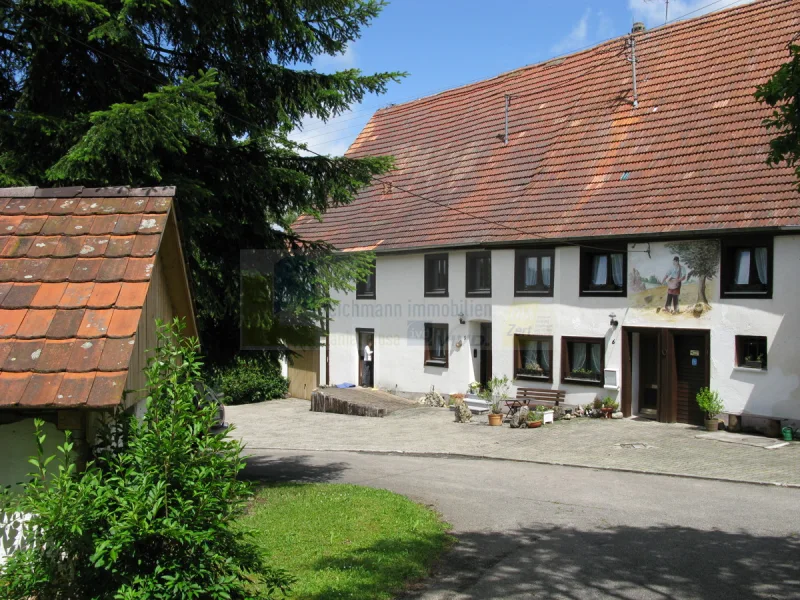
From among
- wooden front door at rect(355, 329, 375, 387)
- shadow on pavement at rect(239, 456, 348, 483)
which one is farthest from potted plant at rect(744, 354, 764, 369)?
wooden front door at rect(355, 329, 375, 387)

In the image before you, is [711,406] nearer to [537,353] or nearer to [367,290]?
[537,353]

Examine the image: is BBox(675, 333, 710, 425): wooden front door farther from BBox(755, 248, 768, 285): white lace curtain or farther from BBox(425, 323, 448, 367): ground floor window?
BBox(425, 323, 448, 367): ground floor window

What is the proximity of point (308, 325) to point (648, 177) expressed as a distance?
1298 centimetres

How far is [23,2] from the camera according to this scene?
29.1ft

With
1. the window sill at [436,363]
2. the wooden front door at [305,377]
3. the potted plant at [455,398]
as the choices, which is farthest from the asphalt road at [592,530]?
the wooden front door at [305,377]

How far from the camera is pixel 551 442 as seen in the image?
18562 millimetres

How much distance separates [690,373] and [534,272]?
17.1 ft

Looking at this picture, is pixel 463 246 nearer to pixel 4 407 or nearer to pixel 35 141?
pixel 35 141

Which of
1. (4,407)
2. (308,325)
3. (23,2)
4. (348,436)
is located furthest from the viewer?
(348,436)

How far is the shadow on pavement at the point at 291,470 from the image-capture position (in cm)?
1373

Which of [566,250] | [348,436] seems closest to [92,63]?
[348,436]

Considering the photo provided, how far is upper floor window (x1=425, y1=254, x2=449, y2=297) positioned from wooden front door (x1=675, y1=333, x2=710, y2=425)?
7970mm

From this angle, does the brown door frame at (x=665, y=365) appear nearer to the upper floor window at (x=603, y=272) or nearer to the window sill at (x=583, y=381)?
the window sill at (x=583, y=381)

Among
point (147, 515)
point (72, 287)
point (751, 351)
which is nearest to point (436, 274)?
point (751, 351)
